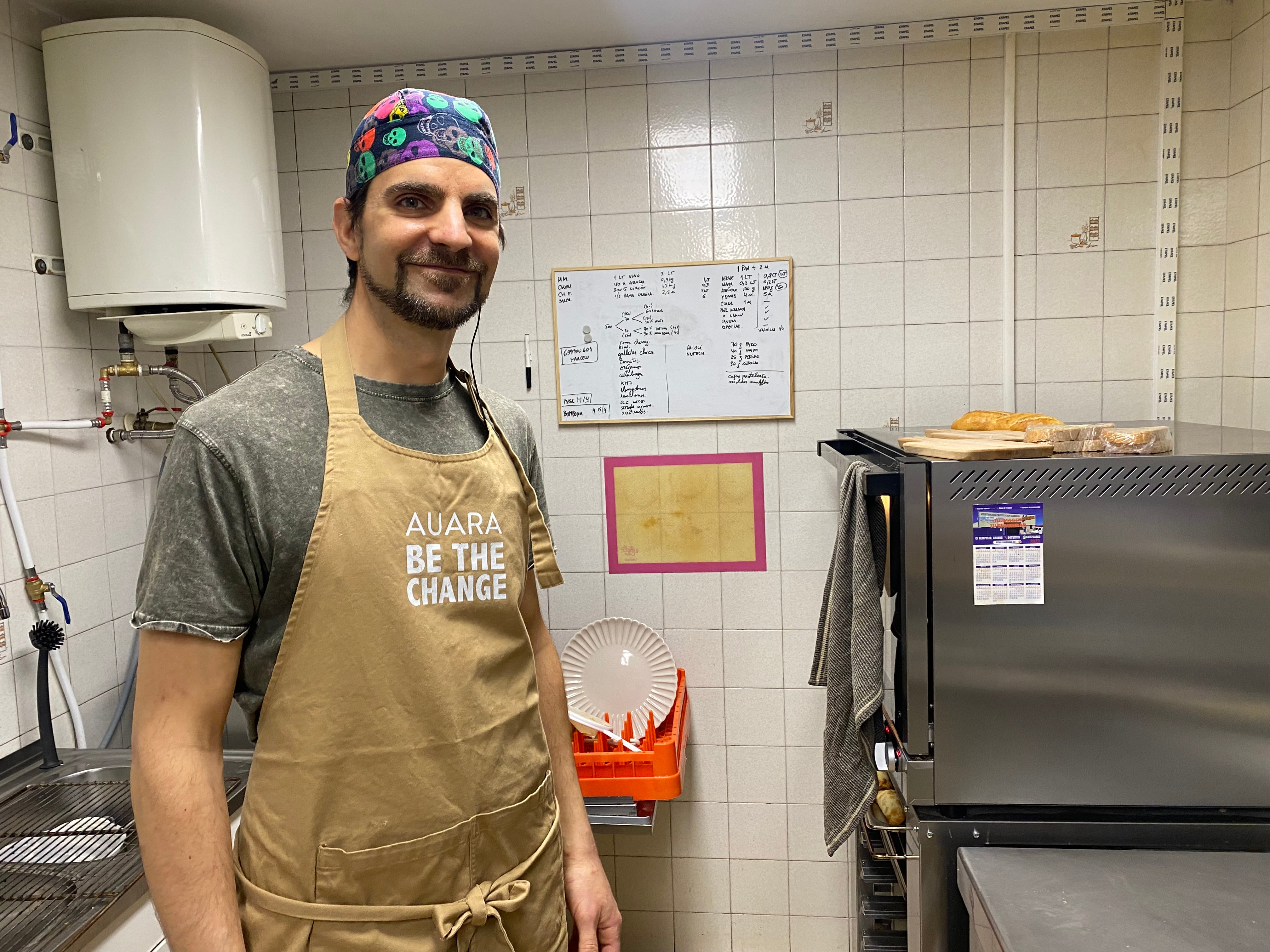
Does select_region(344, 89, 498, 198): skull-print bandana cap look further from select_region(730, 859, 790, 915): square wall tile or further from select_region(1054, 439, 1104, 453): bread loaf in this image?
select_region(730, 859, 790, 915): square wall tile

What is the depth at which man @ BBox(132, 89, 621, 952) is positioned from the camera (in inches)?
34.8

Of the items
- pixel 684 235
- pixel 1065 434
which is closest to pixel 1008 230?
pixel 684 235

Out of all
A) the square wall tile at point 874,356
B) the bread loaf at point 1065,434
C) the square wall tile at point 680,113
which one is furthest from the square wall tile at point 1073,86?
the bread loaf at point 1065,434

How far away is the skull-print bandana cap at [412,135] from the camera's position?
102 centimetres

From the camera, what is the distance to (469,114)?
3.53 feet

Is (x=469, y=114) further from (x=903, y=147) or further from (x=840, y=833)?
(x=903, y=147)

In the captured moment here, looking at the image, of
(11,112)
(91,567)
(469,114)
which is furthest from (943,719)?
(11,112)

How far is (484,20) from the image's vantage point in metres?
2.08

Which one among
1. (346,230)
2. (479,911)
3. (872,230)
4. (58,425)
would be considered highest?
(872,230)

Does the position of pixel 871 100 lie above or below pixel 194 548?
above

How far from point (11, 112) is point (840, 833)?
229 cm

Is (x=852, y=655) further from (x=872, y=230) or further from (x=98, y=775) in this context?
(x=98, y=775)

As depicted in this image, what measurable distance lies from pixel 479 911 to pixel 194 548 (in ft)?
1.75

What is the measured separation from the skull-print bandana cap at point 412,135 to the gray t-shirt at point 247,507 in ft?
0.81
